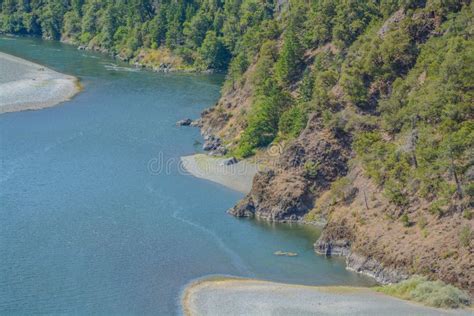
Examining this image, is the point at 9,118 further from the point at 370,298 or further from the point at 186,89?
the point at 370,298

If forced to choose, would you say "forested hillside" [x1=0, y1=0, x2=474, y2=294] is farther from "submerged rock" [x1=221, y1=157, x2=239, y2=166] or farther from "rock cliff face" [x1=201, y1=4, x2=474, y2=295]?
"submerged rock" [x1=221, y1=157, x2=239, y2=166]

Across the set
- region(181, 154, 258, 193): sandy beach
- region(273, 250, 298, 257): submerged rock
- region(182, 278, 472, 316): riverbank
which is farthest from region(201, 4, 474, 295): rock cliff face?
region(182, 278, 472, 316): riverbank

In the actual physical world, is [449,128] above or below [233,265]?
above

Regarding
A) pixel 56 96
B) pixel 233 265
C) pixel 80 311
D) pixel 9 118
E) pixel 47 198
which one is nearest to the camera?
pixel 80 311

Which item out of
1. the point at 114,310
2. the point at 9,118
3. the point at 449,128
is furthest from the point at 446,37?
the point at 9,118

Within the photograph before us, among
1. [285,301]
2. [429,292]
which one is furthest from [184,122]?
[429,292]

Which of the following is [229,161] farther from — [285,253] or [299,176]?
[285,253]
